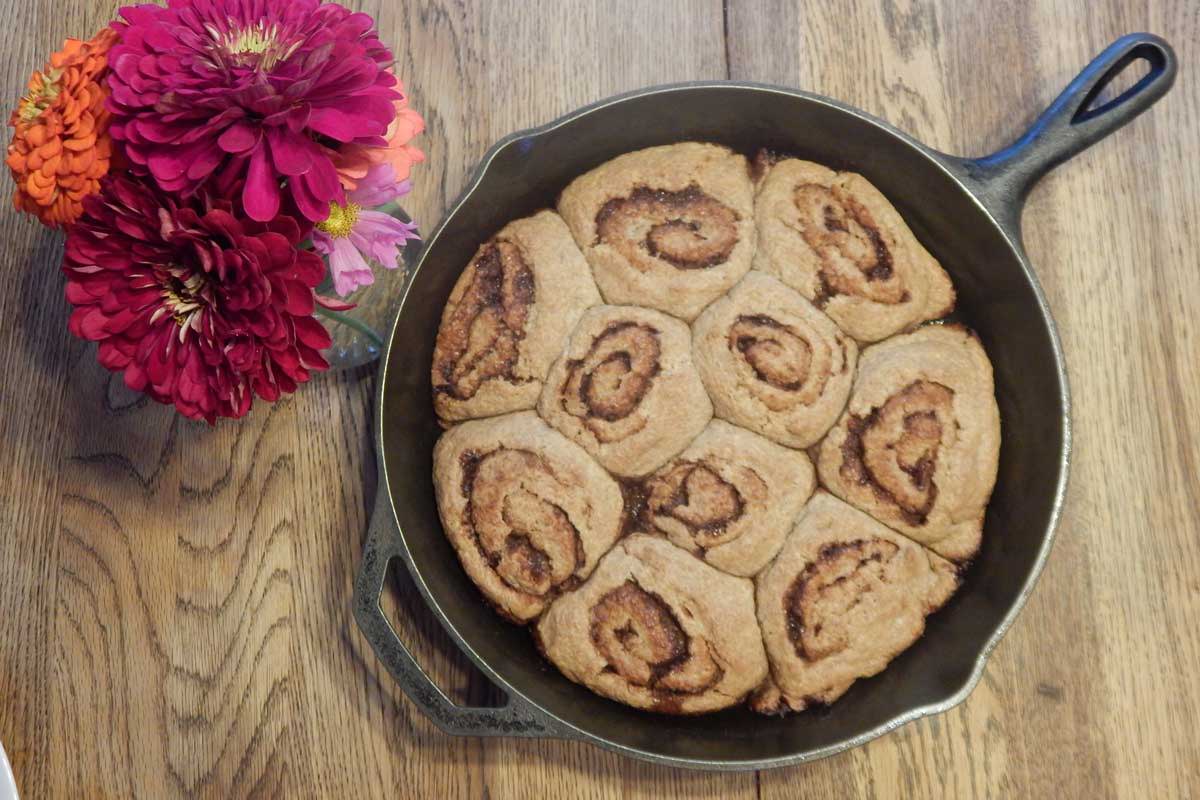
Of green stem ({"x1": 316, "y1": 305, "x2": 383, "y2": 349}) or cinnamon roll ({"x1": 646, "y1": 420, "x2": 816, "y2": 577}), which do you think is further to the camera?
cinnamon roll ({"x1": 646, "y1": 420, "x2": 816, "y2": 577})

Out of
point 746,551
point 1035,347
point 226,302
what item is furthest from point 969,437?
point 226,302

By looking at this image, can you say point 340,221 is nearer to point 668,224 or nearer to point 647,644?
point 668,224

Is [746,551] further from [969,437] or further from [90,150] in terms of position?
[90,150]

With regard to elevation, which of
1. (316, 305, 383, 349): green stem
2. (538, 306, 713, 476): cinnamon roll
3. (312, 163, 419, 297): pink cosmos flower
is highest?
(312, 163, 419, 297): pink cosmos flower

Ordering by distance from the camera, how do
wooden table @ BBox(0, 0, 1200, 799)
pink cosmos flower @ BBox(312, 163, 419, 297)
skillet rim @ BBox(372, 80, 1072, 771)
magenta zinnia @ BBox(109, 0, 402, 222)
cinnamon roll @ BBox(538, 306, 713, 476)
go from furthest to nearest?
wooden table @ BBox(0, 0, 1200, 799) < cinnamon roll @ BBox(538, 306, 713, 476) < skillet rim @ BBox(372, 80, 1072, 771) < pink cosmos flower @ BBox(312, 163, 419, 297) < magenta zinnia @ BBox(109, 0, 402, 222)

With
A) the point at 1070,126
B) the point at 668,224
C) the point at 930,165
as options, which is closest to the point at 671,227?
the point at 668,224

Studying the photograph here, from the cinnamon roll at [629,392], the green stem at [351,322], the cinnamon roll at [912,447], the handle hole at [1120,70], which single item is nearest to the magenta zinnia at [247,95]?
the green stem at [351,322]

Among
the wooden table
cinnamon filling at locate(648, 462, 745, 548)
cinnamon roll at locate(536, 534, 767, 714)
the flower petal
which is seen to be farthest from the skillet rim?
the flower petal

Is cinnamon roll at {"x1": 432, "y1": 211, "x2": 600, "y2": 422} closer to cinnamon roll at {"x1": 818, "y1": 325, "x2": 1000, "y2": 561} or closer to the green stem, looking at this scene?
the green stem
